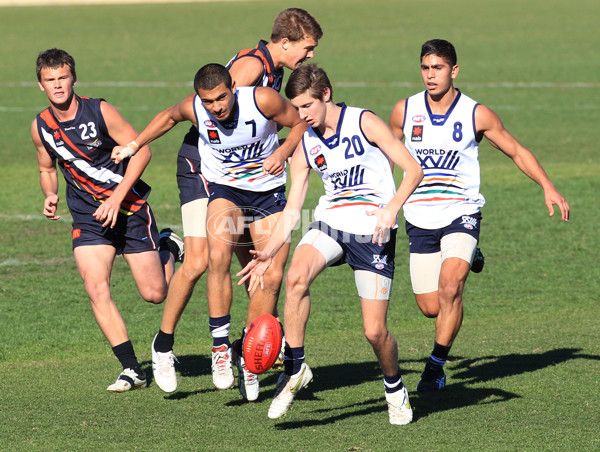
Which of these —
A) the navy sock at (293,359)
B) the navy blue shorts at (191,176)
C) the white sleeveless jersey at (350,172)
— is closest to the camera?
the navy sock at (293,359)

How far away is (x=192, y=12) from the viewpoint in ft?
166

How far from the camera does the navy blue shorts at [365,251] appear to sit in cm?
684

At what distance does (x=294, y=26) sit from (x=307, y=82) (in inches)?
64.7

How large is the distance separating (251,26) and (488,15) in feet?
37.6

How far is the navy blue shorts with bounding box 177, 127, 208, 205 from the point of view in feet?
27.1

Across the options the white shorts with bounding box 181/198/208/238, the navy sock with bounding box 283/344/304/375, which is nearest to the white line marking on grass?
the white shorts with bounding box 181/198/208/238

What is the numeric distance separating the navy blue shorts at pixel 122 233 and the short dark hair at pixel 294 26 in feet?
6.07

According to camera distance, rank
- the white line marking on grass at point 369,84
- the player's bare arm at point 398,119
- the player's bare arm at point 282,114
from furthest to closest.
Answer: the white line marking on grass at point 369,84, the player's bare arm at point 398,119, the player's bare arm at point 282,114

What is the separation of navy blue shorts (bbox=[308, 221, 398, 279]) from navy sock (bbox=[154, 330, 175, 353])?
1704mm

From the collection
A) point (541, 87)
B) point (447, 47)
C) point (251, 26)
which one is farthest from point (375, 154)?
point (251, 26)

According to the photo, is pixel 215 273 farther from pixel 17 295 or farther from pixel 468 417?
pixel 17 295

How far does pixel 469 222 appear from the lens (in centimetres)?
785

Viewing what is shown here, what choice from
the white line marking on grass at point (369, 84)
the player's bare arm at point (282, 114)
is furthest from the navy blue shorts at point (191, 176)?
the white line marking on grass at point (369, 84)

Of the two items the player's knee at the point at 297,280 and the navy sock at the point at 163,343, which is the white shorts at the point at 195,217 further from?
the player's knee at the point at 297,280
